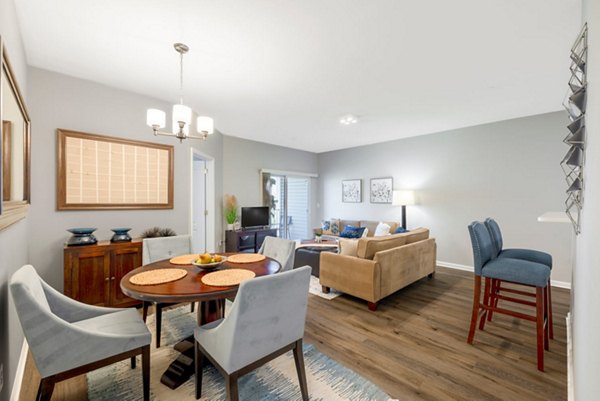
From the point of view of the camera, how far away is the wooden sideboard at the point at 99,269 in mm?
2541

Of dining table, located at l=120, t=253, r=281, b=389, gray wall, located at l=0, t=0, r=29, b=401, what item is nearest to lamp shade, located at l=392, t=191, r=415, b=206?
dining table, located at l=120, t=253, r=281, b=389

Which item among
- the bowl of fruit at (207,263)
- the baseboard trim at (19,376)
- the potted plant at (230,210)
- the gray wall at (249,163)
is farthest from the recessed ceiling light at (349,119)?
the baseboard trim at (19,376)

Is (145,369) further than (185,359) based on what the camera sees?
No

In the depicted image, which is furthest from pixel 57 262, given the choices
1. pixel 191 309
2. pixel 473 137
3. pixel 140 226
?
pixel 473 137

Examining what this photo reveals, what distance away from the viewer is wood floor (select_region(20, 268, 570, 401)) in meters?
1.74

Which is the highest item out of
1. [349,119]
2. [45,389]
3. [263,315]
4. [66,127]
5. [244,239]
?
[349,119]

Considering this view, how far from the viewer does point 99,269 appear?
269 cm

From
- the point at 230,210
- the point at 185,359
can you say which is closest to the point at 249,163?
the point at 230,210

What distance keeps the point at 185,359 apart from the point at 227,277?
77 centimetres

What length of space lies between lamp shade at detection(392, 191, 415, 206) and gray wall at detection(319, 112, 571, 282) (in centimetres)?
31

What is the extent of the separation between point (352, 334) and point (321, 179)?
5200 mm

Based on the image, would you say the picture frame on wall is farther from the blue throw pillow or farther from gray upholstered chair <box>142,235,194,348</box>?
gray upholstered chair <box>142,235,194,348</box>

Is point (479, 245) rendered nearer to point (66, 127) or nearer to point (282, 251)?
point (282, 251)

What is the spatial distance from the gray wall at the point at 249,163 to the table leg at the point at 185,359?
11.7 feet
